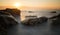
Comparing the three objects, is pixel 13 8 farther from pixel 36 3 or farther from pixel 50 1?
pixel 50 1

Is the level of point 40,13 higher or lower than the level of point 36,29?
higher

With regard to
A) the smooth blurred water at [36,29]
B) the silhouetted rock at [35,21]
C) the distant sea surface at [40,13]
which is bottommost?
the smooth blurred water at [36,29]

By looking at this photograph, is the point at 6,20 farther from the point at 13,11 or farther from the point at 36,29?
the point at 36,29

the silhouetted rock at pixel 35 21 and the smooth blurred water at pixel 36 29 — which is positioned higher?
the silhouetted rock at pixel 35 21

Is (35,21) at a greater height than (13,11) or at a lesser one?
lesser

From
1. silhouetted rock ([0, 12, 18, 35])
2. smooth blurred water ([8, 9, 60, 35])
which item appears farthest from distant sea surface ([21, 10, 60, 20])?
silhouetted rock ([0, 12, 18, 35])

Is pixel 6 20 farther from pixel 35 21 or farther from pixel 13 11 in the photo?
pixel 35 21

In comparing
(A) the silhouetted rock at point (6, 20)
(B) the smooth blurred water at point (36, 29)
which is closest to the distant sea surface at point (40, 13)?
(B) the smooth blurred water at point (36, 29)

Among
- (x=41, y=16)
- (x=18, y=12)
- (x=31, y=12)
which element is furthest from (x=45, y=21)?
(x=18, y=12)

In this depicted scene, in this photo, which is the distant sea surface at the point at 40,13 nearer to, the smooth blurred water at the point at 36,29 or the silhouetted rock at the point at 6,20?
the smooth blurred water at the point at 36,29

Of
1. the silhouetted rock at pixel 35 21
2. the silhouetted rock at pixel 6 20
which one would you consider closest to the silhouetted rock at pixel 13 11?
the silhouetted rock at pixel 6 20

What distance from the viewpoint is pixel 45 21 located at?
47.1 inches

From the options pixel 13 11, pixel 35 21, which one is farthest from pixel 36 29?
pixel 13 11

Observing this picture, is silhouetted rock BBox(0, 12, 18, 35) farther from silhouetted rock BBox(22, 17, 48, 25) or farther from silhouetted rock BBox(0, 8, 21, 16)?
silhouetted rock BBox(22, 17, 48, 25)
